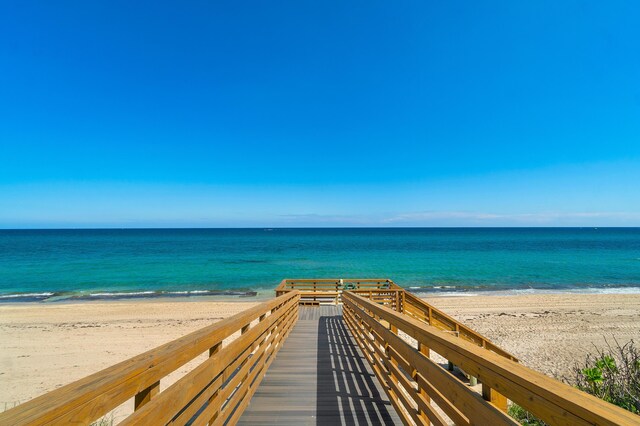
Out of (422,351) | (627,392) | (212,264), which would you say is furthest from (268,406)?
(212,264)

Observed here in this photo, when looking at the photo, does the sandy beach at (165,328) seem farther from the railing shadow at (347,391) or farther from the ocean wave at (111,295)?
the railing shadow at (347,391)

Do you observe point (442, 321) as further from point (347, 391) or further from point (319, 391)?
point (319, 391)

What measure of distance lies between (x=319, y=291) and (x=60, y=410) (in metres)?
14.8

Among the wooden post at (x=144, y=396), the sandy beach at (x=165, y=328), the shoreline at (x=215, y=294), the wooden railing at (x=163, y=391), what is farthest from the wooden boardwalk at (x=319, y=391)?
the shoreline at (x=215, y=294)

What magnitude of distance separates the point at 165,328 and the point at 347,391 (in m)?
12.3

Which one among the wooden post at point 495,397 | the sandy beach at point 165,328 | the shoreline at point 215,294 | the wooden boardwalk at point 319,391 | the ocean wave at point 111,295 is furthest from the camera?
the ocean wave at point 111,295

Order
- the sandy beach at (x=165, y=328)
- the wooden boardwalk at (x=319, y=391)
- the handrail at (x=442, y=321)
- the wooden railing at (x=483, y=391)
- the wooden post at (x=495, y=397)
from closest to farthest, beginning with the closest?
the wooden railing at (x=483, y=391)
the wooden post at (x=495, y=397)
the wooden boardwalk at (x=319, y=391)
the handrail at (x=442, y=321)
the sandy beach at (x=165, y=328)

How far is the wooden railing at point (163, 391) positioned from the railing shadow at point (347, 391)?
39.9 inches

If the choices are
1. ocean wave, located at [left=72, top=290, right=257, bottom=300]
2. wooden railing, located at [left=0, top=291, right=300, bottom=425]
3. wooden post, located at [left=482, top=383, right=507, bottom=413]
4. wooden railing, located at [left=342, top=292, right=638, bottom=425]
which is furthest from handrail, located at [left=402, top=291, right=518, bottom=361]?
ocean wave, located at [left=72, top=290, right=257, bottom=300]

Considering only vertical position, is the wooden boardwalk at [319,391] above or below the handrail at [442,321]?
above

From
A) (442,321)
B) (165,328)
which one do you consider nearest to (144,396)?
(442,321)

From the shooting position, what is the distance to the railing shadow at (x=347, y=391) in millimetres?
3322

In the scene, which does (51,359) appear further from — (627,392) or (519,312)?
(519,312)

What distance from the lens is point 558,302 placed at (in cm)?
1870
